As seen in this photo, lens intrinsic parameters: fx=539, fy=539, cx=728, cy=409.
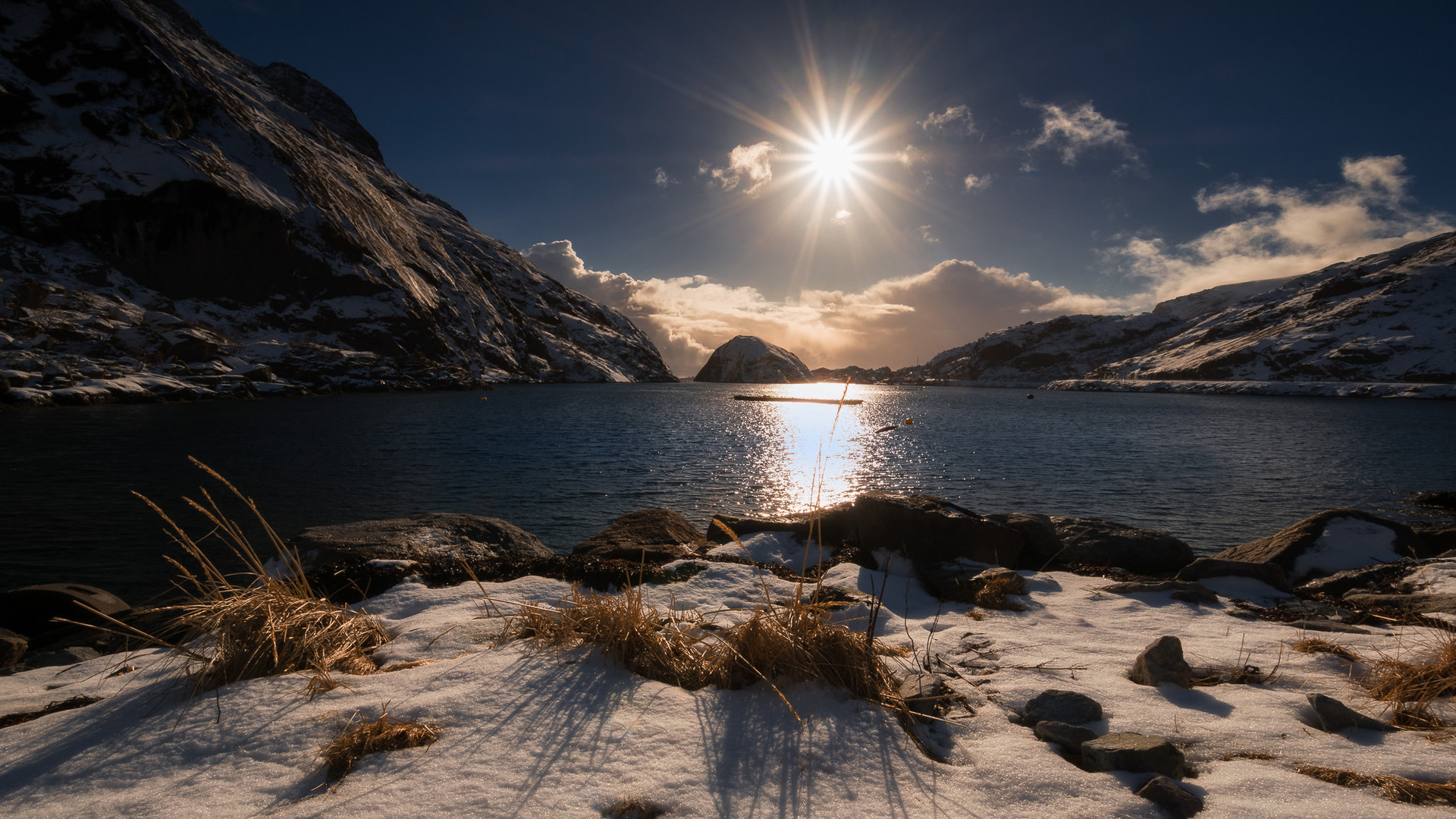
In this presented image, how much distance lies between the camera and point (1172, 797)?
2438 millimetres

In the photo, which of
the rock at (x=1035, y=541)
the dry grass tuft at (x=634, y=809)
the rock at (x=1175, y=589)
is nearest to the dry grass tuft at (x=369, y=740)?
the dry grass tuft at (x=634, y=809)

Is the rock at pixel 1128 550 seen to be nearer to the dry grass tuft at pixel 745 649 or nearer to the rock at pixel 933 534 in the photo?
the rock at pixel 933 534

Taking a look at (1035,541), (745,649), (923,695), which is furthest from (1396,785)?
(1035,541)

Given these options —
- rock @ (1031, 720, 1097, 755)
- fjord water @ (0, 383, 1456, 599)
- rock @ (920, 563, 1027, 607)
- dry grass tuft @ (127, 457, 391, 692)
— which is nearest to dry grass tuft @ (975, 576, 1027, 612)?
rock @ (920, 563, 1027, 607)

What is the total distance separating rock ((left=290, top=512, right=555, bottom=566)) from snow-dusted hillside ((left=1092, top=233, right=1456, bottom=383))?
18754cm

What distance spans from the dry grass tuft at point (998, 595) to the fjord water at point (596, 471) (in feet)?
12.7

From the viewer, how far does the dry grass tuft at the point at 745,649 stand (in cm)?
362

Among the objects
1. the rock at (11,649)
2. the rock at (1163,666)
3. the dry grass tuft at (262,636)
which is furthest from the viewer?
the rock at (11,649)

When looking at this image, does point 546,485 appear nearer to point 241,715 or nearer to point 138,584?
point 138,584

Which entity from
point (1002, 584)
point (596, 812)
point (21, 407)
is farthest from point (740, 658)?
point (21, 407)

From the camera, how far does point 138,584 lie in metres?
10.5

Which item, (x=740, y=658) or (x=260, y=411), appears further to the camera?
(x=260, y=411)

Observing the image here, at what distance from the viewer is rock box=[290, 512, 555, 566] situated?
6.89 meters

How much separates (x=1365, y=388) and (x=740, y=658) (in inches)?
6622
